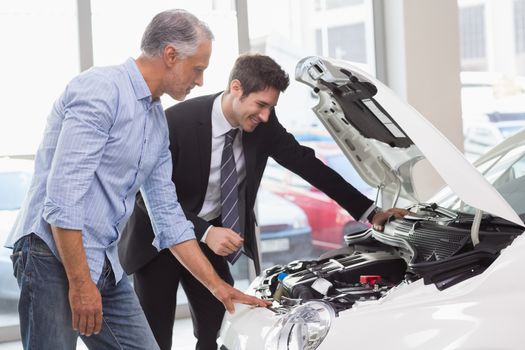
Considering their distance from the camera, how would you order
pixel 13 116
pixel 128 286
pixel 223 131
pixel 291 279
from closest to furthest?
pixel 128 286 < pixel 291 279 < pixel 223 131 < pixel 13 116

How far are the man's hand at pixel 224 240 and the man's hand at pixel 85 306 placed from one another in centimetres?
60

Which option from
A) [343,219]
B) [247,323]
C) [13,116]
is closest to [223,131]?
[247,323]

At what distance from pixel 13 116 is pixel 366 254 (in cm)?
305

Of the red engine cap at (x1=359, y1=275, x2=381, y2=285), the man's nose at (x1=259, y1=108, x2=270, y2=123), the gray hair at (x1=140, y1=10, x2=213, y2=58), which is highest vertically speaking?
the gray hair at (x1=140, y1=10, x2=213, y2=58)

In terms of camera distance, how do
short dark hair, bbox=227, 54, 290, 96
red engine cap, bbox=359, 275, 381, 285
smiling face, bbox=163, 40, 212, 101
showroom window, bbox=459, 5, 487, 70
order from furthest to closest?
showroom window, bbox=459, 5, 487, 70
short dark hair, bbox=227, 54, 290, 96
red engine cap, bbox=359, 275, 381, 285
smiling face, bbox=163, 40, 212, 101

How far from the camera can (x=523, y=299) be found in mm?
1983

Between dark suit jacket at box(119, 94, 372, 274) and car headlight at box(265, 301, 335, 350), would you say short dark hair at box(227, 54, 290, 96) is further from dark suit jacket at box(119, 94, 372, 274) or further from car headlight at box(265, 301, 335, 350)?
car headlight at box(265, 301, 335, 350)

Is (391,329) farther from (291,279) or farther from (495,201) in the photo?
(291,279)

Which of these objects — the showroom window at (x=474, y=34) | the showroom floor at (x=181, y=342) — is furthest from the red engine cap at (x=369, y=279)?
the showroom window at (x=474, y=34)

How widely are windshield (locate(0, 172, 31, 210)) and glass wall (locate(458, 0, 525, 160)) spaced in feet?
13.4

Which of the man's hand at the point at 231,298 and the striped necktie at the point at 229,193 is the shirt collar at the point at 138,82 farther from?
the striped necktie at the point at 229,193

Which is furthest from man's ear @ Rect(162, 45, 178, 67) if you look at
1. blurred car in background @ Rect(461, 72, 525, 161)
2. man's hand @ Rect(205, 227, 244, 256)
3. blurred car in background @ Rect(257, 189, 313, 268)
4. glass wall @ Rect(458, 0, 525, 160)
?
blurred car in background @ Rect(461, 72, 525, 161)

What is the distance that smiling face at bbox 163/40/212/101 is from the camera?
2217 mm

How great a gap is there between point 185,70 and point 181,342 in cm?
294
